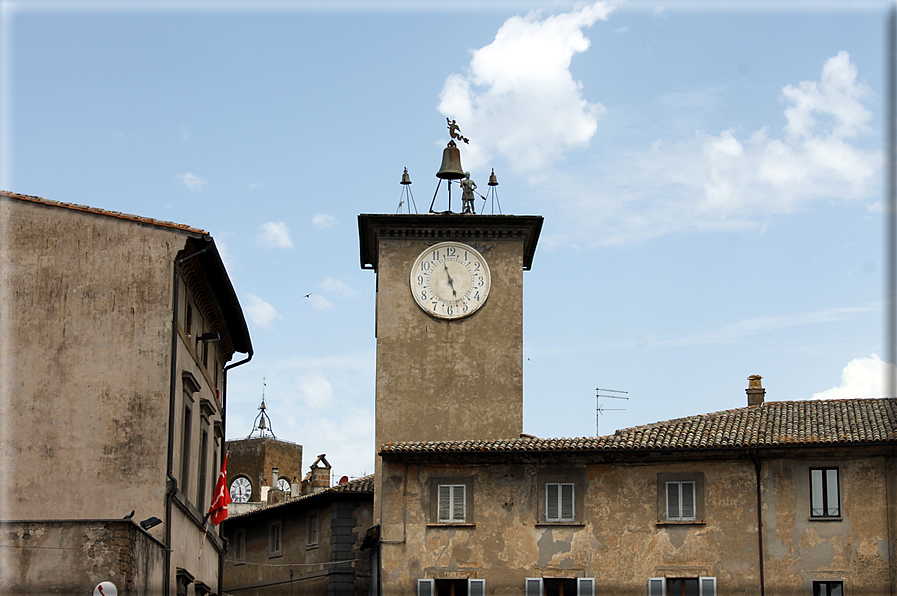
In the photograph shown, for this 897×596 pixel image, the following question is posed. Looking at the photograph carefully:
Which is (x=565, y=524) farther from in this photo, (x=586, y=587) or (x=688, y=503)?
(x=688, y=503)

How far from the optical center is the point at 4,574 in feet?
63.7

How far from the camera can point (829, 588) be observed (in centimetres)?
3005

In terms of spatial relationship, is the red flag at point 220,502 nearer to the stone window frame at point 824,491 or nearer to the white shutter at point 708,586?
the white shutter at point 708,586

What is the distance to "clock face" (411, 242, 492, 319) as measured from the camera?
124 ft

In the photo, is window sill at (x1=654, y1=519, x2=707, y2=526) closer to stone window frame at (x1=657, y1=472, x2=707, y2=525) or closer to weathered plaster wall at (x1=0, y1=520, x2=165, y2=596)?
stone window frame at (x1=657, y1=472, x2=707, y2=525)

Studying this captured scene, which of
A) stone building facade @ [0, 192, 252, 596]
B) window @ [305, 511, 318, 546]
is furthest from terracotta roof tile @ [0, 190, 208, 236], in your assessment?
window @ [305, 511, 318, 546]

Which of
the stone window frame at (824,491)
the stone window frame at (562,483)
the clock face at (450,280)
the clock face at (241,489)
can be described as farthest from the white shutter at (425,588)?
the clock face at (241,489)

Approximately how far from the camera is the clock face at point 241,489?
2931 inches

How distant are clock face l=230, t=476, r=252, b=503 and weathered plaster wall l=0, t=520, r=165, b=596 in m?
55.4

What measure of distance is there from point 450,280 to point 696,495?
10.6 m

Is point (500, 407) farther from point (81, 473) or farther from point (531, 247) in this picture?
point (81, 473)

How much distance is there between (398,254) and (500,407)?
5.38m

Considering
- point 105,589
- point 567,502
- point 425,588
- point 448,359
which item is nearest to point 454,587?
point 425,588

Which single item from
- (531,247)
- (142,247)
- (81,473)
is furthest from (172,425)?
(531,247)
